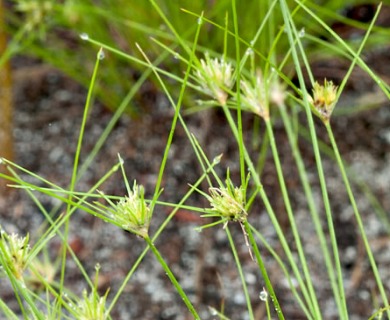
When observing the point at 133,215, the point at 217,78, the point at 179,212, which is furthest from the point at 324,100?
the point at 179,212

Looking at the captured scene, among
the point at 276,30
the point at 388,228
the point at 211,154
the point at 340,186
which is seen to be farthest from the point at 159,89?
the point at 388,228

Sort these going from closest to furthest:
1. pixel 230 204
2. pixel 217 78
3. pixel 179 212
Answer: pixel 230 204
pixel 217 78
pixel 179 212

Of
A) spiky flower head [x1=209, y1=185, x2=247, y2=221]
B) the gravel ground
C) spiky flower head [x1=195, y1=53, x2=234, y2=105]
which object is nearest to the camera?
spiky flower head [x1=209, y1=185, x2=247, y2=221]

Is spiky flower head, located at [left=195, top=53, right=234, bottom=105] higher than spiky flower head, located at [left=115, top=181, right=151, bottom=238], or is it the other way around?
spiky flower head, located at [left=195, top=53, right=234, bottom=105]

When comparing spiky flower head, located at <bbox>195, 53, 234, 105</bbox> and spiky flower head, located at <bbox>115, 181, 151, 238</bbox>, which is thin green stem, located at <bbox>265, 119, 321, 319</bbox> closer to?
spiky flower head, located at <bbox>195, 53, 234, 105</bbox>

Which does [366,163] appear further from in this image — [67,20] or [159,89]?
[67,20]

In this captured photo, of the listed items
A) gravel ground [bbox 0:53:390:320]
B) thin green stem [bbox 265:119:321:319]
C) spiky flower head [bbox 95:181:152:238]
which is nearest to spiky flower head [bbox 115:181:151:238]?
spiky flower head [bbox 95:181:152:238]

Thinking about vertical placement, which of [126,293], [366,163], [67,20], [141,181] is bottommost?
[126,293]

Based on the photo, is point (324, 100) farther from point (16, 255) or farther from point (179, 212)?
point (179, 212)
